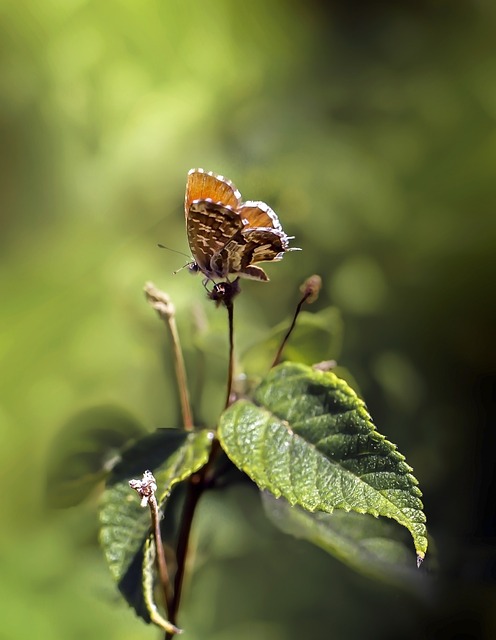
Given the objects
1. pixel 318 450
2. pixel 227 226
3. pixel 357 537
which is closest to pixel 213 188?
pixel 227 226

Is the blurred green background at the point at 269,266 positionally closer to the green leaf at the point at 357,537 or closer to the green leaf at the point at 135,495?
the green leaf at the point at 357,537

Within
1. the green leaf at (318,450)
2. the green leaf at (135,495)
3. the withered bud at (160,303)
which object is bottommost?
the green leaf at (135,495)

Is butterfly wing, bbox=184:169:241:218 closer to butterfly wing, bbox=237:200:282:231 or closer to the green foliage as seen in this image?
butterfly wing, bbox=237:200:282:231

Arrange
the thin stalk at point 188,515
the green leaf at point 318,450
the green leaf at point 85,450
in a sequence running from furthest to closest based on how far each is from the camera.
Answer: the green leaf at point 85,450 → the thin stalk at point 188,515 → the green leaf at point 318,450

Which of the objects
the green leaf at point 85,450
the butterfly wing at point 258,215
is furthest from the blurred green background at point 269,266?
the butterfly wing at point 258,215

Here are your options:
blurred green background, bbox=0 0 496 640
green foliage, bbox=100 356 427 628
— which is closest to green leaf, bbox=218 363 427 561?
green foliage, bbox=100 356 427 628

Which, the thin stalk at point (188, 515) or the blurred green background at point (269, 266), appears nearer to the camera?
the thin stalk at point (188, 515)
